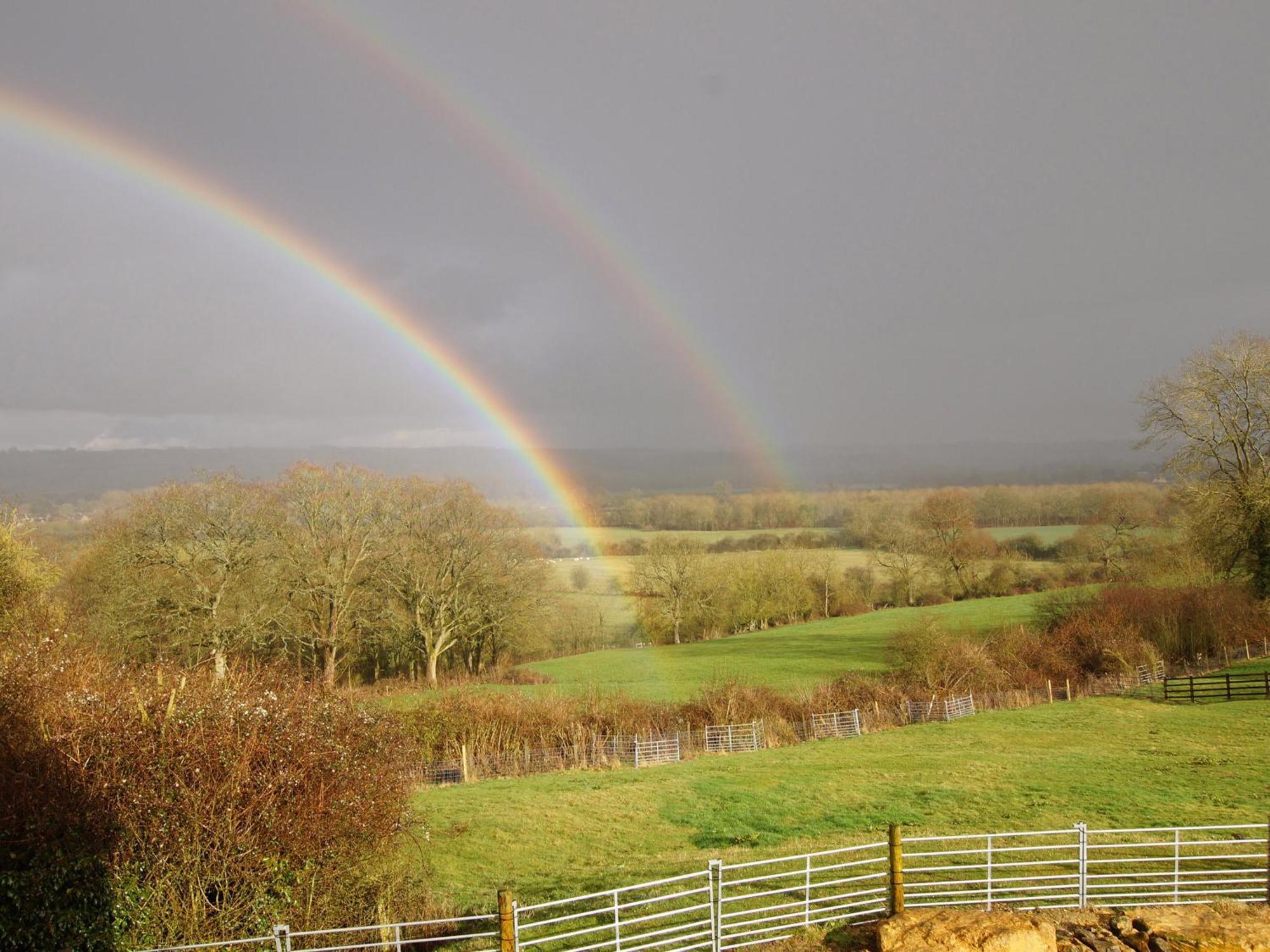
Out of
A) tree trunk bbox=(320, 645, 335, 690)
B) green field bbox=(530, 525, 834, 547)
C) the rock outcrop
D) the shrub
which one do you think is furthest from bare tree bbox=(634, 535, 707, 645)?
the rock outcrop

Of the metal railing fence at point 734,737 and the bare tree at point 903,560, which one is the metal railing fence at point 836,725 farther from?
the bare tree at point 903,560

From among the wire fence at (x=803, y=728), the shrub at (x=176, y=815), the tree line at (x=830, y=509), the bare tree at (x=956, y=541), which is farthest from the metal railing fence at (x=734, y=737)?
the tree line at (x=830, y=509)

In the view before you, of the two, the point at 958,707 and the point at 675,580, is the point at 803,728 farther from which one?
the point at 675,580

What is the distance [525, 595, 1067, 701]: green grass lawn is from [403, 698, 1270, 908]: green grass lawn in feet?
50.5

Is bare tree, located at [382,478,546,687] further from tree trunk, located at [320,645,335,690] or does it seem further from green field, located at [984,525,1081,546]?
green field, located at [984,525,1081,546]

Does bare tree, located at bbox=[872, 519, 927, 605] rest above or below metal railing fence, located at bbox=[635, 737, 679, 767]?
above

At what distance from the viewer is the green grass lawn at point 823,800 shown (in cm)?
1791

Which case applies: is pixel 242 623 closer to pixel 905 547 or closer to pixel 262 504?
pixel 262 504

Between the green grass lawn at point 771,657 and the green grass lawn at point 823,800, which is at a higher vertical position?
the green grass lawn at point 823,800

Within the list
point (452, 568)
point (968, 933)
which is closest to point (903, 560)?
point (452, 568)

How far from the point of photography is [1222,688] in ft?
124

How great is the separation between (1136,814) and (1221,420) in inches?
1197

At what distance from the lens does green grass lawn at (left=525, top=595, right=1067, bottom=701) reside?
48656mm

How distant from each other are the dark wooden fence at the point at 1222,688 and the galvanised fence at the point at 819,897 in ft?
84.2
